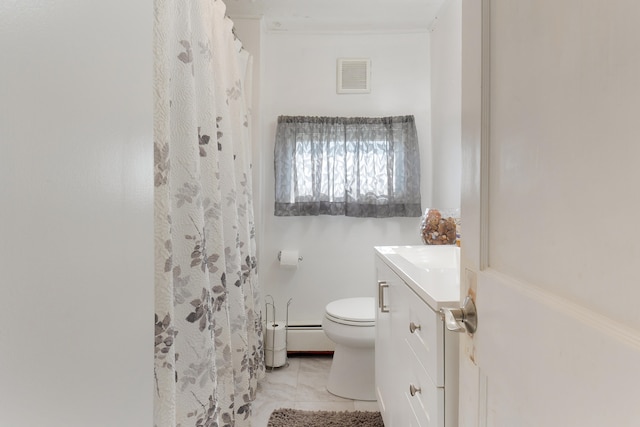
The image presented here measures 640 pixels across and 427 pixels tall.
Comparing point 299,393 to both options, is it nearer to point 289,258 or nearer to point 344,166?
point 289,258

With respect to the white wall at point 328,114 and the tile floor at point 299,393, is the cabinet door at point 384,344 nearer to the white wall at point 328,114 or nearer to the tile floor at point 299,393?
the tile floor at point 299,393

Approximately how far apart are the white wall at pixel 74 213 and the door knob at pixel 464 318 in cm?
53

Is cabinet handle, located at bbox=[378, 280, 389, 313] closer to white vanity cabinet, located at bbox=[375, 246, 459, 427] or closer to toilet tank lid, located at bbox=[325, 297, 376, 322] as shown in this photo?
white vanity cabinet, located at bbox=[375, 246, 459, 427]

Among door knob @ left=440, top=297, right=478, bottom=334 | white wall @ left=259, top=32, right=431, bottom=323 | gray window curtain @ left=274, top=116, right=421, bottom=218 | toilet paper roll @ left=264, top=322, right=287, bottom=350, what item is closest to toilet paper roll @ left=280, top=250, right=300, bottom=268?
white wall @ left=259, top=32, right=431, bottom=323

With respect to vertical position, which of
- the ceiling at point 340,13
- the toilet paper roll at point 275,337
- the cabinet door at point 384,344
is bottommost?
the toilet paper roll at point 275,337

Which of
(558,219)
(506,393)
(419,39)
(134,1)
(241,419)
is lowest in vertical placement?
(241,419)

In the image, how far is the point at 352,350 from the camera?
2072mm

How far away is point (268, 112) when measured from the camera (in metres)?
2.64

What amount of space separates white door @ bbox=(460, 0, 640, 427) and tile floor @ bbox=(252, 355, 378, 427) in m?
1.48

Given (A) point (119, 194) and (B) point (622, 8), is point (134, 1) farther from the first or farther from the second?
(B) point (622, 8)

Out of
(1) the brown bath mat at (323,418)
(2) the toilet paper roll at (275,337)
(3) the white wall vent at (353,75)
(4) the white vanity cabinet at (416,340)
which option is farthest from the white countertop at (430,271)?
(3) the white wall vent at (353,75)

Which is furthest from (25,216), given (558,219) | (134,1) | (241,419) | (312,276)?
(312,276)

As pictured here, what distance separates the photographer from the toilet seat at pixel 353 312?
1.99m

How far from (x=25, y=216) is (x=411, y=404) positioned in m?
1.11
